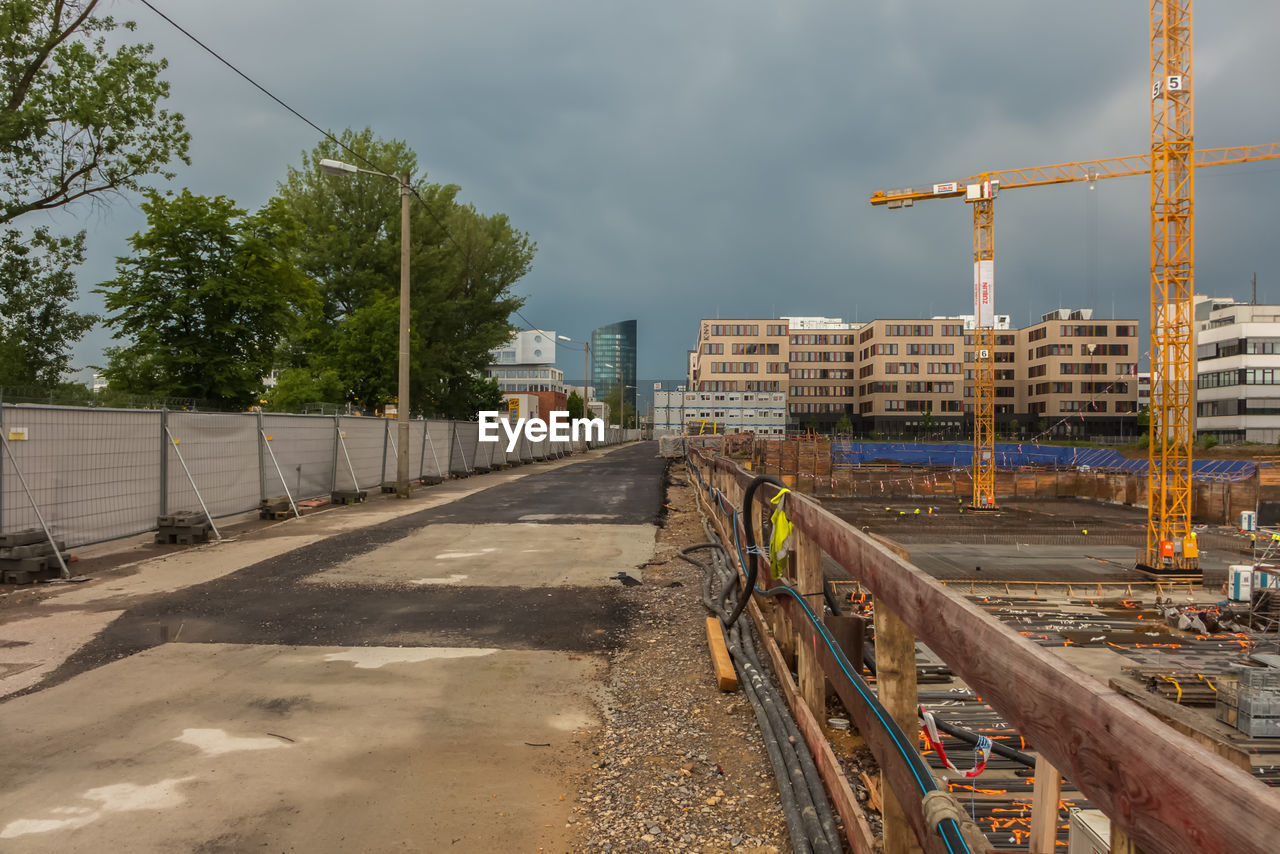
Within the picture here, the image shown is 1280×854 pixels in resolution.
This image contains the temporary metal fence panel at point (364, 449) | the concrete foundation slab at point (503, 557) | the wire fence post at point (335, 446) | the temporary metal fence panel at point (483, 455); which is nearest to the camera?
the concrete foundation slab at point (503, 557)

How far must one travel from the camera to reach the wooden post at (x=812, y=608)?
169 inches

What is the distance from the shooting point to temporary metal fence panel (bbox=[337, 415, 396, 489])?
2022 centimetres

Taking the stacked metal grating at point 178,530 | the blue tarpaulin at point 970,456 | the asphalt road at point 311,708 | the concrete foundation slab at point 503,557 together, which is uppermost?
the stacked metal grating at point 178,530

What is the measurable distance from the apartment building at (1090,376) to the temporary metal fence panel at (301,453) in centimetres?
11512

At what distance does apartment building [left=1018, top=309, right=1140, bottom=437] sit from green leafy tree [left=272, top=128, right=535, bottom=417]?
9629 cm

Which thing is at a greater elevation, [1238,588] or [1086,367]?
[1086,367]

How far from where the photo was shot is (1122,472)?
55156 millimetres

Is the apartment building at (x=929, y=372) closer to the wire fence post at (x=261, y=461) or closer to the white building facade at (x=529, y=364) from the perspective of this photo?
the white building facade at (x=529, y=364)

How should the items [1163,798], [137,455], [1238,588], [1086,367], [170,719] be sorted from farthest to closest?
[1086,367], [1238,588], [137,455], [170,719], [1163,798]

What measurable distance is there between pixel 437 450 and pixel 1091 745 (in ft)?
95.2

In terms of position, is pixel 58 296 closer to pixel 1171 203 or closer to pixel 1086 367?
pixel 1171 203

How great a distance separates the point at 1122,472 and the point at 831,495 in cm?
2208

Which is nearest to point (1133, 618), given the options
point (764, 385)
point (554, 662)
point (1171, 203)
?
point (1171, 203)

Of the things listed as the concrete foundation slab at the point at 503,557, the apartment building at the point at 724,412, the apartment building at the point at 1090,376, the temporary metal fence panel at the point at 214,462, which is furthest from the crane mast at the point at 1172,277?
the apartment building at the point at 1090,376
